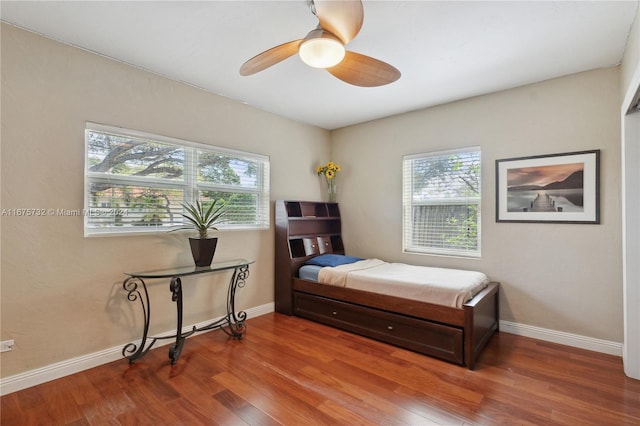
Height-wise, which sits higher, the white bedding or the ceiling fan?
the ceiling fan

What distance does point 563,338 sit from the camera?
296 cm

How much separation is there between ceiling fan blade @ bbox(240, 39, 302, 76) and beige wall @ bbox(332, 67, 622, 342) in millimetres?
2456

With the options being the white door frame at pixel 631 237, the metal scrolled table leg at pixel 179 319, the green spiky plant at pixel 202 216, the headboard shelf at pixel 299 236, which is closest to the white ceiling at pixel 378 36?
the white door frame at pixel 631 237

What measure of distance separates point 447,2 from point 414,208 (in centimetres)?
249

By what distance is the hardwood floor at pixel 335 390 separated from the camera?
1.90 meters

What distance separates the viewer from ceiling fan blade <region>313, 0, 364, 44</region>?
62.2 inches

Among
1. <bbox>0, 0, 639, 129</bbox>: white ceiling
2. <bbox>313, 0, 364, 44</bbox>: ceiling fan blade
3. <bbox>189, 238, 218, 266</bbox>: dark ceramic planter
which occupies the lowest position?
<bbox>189, 238, 218, 266</bbox>: dark ceramic planter

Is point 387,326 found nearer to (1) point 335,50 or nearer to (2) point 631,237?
(2) point 631,237

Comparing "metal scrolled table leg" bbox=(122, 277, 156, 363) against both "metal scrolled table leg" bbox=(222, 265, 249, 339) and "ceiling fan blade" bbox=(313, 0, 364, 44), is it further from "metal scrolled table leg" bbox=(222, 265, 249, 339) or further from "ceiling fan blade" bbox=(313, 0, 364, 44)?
"ceiling fan blade" bbox=(313, 0, 364, 44)

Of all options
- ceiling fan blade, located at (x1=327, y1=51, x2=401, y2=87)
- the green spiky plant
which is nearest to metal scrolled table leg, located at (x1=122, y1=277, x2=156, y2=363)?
the green spiky plant

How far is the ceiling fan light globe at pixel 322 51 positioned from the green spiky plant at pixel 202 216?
178 cm

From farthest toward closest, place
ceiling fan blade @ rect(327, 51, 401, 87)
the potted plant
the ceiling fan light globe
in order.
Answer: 1. the potted plant
2. ceiling fan blade @ rect(327, 51, 401, 87)
3. the ceiling fan light globe

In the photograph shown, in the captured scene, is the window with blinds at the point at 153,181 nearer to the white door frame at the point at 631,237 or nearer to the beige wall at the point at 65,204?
the beige wall at the point at 65,204

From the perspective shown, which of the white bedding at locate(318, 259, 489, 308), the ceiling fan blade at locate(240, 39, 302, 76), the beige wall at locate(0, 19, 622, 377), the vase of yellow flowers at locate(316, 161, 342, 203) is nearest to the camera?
the ceiling fan blade at locate(240, 39, 302, 76)
